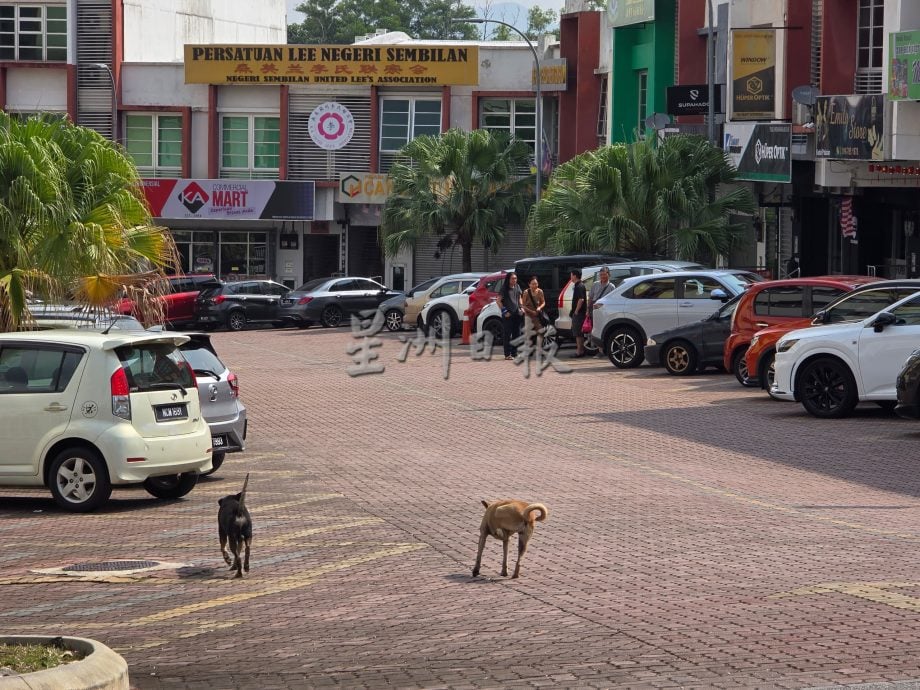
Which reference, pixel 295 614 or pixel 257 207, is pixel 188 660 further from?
pixel 257 207

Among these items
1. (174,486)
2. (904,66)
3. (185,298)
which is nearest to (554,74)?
(185,298)

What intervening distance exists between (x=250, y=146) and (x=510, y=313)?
2661cm

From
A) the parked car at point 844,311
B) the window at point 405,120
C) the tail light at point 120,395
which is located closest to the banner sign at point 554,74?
the window at point 405,120

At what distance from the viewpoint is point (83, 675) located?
7.18 m

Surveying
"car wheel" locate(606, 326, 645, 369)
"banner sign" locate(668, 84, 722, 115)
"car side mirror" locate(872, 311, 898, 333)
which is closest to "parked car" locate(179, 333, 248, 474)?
"car side mirror" locate(872, 311, 898, 333)

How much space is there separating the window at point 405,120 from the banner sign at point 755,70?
1934 cm

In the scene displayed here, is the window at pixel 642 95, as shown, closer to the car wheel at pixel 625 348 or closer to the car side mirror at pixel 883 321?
the car wheel at pixel 625 348

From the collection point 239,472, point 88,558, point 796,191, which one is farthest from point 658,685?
point 796,191

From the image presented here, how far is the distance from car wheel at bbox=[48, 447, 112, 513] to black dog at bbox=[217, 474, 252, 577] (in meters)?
3.14

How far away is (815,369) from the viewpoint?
1991cm

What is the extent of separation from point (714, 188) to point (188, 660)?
31769mm

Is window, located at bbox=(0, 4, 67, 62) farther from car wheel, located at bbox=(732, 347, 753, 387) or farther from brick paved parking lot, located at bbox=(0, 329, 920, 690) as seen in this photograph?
brick paved parking lot, located at bbox=(0, 329, 920, 690)

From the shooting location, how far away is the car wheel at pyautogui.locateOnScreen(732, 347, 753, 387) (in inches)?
929

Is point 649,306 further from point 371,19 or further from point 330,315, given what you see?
point 371,19
